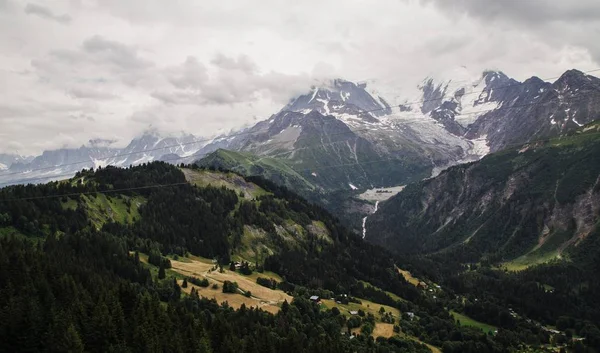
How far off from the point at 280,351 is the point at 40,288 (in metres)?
55.9

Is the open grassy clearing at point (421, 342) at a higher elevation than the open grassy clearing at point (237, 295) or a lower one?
lower

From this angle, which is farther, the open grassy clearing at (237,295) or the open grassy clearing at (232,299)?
the open grassy clearing at (237,295)

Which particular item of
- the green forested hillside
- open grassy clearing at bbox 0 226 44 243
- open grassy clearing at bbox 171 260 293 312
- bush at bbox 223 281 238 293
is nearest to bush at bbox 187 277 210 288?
the green forested hillside

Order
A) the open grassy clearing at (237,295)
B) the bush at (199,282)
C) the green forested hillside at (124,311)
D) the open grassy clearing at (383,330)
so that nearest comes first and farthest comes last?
the green forested hillside at (124,311)
the open grassy clearing at (237,295)
the bush at (199,282)
the open grassy clearing at (383,330)

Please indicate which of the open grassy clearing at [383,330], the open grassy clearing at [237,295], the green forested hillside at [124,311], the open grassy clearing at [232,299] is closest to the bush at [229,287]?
the green forested hillside at [124,311]

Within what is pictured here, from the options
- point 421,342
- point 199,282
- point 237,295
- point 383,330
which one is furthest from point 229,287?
point 421,342

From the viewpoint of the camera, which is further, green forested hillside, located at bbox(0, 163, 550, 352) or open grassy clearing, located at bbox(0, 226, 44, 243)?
open grassy clearing, located at bbox(0, 226, 44, 243)

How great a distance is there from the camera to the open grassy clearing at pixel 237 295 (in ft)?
543

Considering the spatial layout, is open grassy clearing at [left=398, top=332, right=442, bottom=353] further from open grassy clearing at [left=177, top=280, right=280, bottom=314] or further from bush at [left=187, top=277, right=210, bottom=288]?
bush at [left=187, top=277, right=210, bottom=288]

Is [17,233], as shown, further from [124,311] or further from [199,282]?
[124,311]

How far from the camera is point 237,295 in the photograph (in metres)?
171

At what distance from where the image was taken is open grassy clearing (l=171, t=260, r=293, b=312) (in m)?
165

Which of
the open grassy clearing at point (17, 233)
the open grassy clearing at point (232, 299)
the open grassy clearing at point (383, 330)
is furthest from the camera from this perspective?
the open grassy clearing at point (383, 330)

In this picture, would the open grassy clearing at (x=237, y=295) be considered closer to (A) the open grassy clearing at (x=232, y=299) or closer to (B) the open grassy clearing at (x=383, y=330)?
(A) the open grassy clearing at (x=232, y=299)
